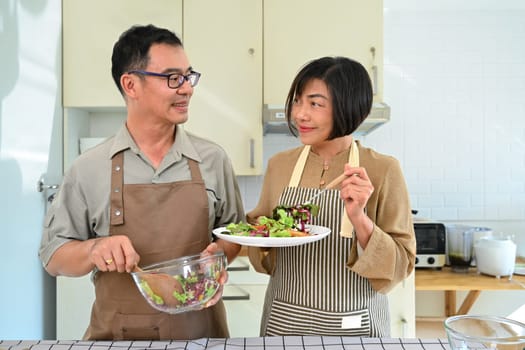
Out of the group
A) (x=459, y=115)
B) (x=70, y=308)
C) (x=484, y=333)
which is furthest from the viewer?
(x=459, y=115)

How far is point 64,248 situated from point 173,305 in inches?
15.5

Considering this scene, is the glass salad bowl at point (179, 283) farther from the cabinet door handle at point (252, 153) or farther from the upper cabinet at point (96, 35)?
the upper cabinet at point (96, 35)

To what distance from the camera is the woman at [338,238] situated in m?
1.21

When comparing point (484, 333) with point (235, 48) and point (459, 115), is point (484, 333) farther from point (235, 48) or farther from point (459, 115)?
point (459, 115)

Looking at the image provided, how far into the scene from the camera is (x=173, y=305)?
99 centimetres

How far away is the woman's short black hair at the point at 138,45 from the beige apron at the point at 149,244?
0.84 feet

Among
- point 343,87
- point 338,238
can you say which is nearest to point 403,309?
point 338,238

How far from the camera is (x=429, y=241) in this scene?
257 centimetres

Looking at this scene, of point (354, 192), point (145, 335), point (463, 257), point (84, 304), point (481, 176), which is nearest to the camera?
point (354, 192)

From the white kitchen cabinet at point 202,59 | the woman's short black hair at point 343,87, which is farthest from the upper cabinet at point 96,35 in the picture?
the woman's short black hair at point 343,87

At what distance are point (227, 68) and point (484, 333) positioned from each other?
Result: 2222 millimetres

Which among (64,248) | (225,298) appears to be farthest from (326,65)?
(225,298)

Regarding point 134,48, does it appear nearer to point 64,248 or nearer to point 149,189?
point 149,189

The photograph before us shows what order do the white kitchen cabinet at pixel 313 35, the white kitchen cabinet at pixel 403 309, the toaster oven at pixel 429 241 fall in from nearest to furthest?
the white kitchen cabinet at pixel 403 309 < the toaster oven at pixel 429 241 < the white kitchen cabinet at pixel 313 35
